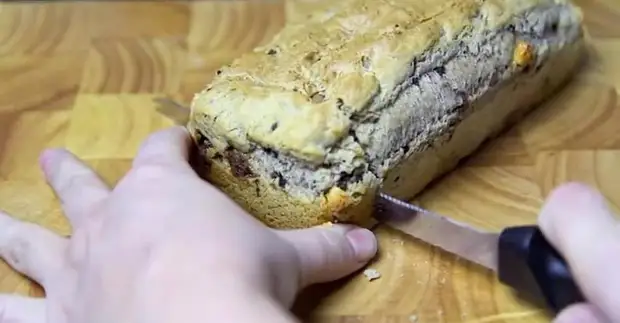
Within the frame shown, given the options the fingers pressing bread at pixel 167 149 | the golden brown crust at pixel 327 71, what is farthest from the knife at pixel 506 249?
the fingers pressing bread at pixel 167 149

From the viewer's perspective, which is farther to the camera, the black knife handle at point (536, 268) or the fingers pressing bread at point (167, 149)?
the fingers pressing bread at point (167, 149)

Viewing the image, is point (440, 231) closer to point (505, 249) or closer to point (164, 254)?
point (505, 249)

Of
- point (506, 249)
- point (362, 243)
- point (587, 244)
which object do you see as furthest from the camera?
point (362, 243)

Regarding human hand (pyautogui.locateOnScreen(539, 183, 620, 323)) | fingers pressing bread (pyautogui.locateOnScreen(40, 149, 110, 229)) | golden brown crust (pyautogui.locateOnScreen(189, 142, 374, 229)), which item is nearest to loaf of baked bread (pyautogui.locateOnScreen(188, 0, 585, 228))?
golden brown crust (pyautogui.locateOnScreen(189, 142, 374, 229))

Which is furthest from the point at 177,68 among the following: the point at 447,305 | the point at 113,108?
the point at 447,305

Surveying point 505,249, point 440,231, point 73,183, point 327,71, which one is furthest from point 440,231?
point 73,183

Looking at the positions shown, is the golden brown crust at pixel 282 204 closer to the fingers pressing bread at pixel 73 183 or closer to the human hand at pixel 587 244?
the fingers pressing bread at pixel 73 183

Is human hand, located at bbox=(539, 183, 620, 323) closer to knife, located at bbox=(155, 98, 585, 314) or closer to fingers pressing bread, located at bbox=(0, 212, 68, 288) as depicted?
knife, located at bbox=(155, 98, 585, 314)

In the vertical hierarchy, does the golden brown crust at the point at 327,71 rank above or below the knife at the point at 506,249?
above
